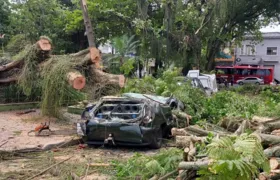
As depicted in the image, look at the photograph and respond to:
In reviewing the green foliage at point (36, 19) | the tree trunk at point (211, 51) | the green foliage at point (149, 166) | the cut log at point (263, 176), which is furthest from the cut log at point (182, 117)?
the tree trunk at point (211, 51)

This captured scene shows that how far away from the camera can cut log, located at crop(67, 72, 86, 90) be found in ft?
34.9

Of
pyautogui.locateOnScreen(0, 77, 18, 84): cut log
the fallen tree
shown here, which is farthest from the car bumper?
pyautogui.locateOnScreen(0, 77, 18, 84): cut log

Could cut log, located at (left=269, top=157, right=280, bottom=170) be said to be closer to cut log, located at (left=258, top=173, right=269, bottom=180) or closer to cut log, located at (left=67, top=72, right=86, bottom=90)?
cut log, located at (left=258, top=173, right=269, bottom=180)

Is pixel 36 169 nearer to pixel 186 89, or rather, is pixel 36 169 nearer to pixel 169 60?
pixel 186 89

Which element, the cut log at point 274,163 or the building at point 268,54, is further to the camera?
the building at point 268,54

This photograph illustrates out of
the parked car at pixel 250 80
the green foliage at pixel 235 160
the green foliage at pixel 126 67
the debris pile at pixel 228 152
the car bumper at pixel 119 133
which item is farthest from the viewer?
the parked car at pixel 250 80

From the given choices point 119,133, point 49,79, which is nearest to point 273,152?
point 119,133

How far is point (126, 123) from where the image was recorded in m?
8.23

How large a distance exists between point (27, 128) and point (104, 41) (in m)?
18.5

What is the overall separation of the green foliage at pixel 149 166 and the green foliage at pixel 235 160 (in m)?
1.54

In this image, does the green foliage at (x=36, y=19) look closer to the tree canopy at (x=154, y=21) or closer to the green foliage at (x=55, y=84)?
the tree canopy at (x=154, y=21)

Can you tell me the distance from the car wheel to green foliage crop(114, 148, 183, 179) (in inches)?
71.3

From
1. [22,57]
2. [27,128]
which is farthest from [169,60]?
[27,128]

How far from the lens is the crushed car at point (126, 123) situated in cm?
825
